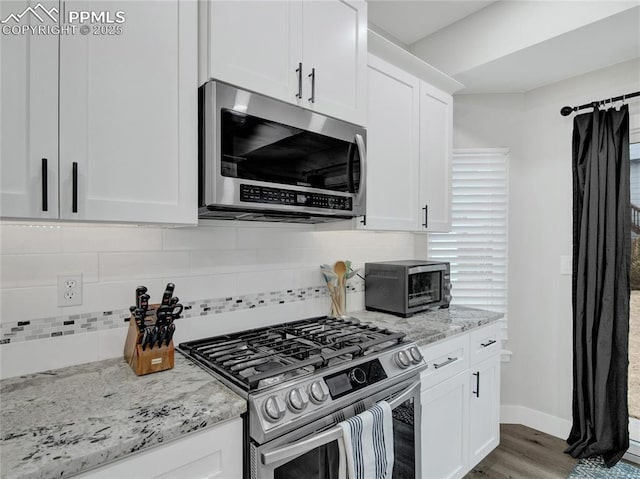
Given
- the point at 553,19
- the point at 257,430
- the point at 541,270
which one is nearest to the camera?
the point at 257,430

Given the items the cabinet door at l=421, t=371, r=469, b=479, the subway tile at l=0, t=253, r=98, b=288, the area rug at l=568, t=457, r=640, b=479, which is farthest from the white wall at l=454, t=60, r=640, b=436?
the subway tile at l=0, t=253, r=98, b=288

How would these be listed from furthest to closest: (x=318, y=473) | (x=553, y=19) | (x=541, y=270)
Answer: (x=541, y=270) < (x=553, y=19) < (x=318, y=473)

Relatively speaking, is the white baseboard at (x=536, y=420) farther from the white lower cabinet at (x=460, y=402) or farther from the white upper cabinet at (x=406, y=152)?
the white upper cabinet at (x=406, y=152)

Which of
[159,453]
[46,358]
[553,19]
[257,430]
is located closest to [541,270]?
[553,19]

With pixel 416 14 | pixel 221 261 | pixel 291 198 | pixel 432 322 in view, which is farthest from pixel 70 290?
pixel 416 14

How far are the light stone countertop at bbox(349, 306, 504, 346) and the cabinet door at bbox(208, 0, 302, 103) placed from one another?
4.00 ft

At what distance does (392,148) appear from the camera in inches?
81.8

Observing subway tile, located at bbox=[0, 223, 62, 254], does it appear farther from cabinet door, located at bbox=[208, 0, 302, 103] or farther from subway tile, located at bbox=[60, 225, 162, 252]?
cabinet door, located at bbox=[208, 0, 302, 103]

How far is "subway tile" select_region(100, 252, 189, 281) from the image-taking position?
1.40 m

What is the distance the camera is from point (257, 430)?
41.8 inches

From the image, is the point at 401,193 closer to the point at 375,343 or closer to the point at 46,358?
the point at 375,343

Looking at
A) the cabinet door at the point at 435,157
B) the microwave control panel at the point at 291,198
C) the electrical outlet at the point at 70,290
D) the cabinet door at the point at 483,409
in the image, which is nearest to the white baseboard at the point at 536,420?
the cabinet door at the point at 483,409

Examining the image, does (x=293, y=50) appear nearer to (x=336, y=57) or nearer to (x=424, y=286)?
(x=336, y=57)

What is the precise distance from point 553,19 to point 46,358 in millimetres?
2864
